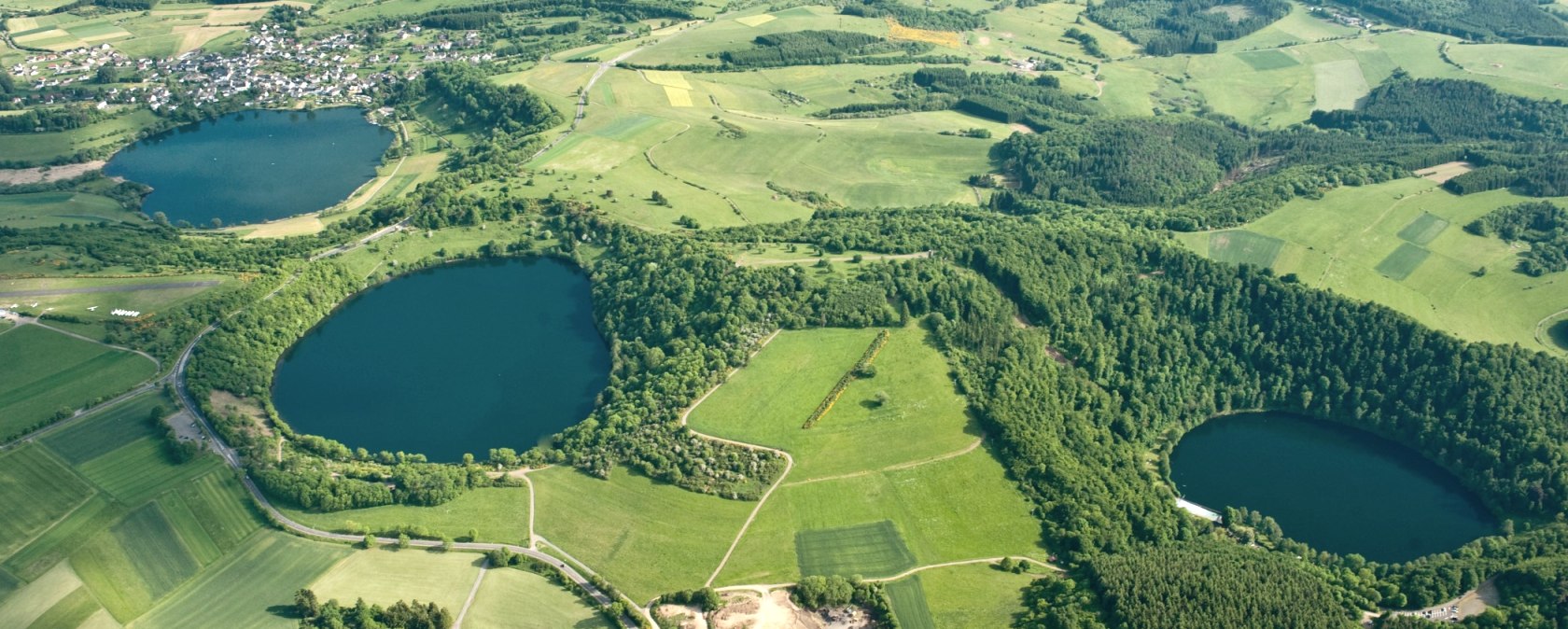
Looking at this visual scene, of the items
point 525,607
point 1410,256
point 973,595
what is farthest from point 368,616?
point 1410,256

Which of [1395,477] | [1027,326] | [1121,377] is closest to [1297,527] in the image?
[1395,477]

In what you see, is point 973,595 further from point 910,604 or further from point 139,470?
point 139,470

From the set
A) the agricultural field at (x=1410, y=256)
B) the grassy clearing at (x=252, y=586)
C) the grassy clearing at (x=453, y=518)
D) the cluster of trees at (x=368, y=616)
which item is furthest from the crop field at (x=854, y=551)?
the agricultural field at (x=1410, y=256)

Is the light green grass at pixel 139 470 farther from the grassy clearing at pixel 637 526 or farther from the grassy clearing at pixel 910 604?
the grassy clearing at pixel 910 604

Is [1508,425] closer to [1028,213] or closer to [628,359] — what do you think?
[1028,213]

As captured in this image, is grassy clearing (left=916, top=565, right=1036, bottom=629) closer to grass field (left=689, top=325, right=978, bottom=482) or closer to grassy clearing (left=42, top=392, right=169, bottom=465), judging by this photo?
grass field (left=689, top=325, right=978, bottom=482)

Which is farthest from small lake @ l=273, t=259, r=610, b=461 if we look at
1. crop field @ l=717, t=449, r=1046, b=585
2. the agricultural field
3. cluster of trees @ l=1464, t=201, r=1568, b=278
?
cluster of trees @ l=1464, t=201, r=1568, b=278
